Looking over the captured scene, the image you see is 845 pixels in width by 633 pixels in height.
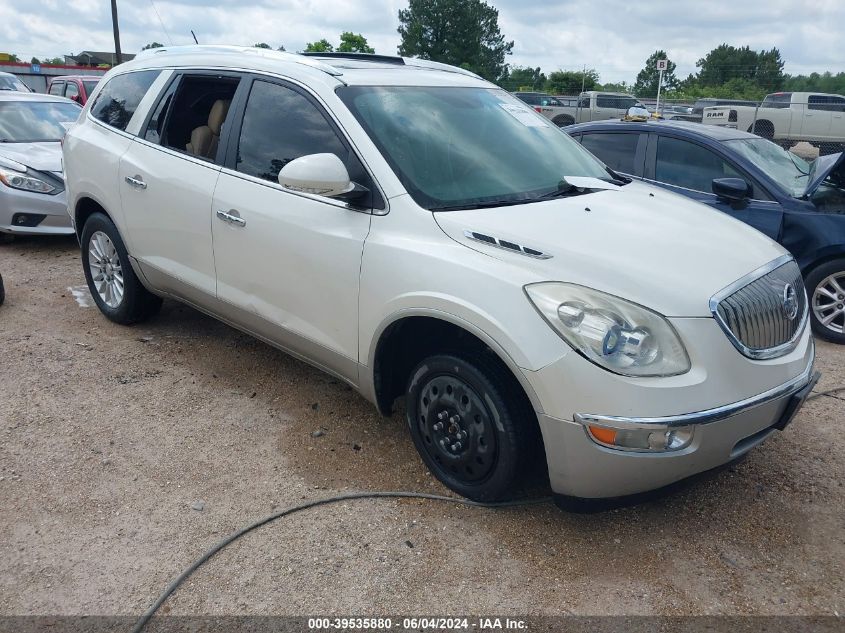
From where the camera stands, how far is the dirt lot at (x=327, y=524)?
8.69 feet

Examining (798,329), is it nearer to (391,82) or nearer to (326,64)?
(391,82)

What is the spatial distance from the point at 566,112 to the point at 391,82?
70.8 feet

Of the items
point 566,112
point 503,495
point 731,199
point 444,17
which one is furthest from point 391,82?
point 444,17

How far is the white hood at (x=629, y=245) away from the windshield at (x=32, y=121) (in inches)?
288

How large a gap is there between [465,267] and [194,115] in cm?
237

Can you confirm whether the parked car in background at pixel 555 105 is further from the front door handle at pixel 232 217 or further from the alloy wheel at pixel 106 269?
the front door handle at pixel 232 217

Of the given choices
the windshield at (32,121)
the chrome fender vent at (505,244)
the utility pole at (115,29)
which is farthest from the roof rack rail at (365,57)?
the utility pole at (115,29)

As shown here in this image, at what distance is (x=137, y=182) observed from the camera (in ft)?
14.6

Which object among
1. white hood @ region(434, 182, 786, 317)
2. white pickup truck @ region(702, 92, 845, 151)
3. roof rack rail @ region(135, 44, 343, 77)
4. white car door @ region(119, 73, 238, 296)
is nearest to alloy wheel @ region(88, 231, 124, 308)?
white car door @ region(119, 73, 238, 296)

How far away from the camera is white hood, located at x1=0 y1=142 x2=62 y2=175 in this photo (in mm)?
7480

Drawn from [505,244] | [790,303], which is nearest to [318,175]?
[505,244]

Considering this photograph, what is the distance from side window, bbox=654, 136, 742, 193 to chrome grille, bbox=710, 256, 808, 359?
289 centimetres

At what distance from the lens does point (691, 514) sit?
10.3 ft

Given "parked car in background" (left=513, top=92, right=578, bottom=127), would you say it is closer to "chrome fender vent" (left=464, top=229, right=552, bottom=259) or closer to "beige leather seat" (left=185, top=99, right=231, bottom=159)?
"beige leather seat" (left=185, top=99, right=231, bottom=159)
